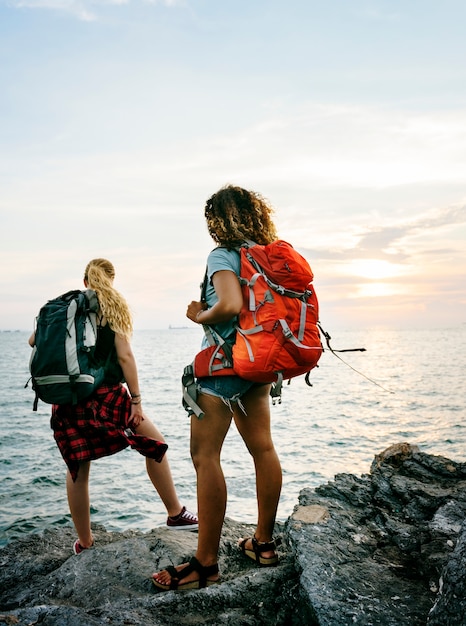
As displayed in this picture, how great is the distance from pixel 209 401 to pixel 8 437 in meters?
11.3

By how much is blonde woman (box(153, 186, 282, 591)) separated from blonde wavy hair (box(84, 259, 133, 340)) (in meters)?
1.13

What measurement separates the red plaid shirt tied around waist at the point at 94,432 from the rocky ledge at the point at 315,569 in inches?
27.1

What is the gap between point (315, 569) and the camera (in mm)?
2777

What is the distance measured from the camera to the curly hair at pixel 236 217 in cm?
320

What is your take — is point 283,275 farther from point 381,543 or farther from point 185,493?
point 185,493

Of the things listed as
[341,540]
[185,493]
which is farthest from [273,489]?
[185,493]

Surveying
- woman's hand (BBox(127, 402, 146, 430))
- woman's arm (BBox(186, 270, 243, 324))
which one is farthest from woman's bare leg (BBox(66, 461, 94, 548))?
woman's arm (BBox(186, 270, 243, 324))

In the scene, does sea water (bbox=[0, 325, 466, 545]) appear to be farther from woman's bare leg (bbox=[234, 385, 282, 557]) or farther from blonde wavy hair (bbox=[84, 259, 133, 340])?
blonde wavy hair (bbox=[84, 259, 133, 340])

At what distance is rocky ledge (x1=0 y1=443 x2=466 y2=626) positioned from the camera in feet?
8.24

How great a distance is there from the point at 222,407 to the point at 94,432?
139 centimetres

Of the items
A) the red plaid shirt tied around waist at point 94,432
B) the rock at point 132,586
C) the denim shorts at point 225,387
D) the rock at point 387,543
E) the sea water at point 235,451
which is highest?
the denim shorts at point 225,387

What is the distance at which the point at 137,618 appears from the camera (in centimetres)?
275

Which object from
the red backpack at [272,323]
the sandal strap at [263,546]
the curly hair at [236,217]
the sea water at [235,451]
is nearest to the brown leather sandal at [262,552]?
the sandal strap at [263,546]

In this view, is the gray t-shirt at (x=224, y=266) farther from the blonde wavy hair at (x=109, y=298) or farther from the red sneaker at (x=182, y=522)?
the red sneaker at (x=182, y=522)
